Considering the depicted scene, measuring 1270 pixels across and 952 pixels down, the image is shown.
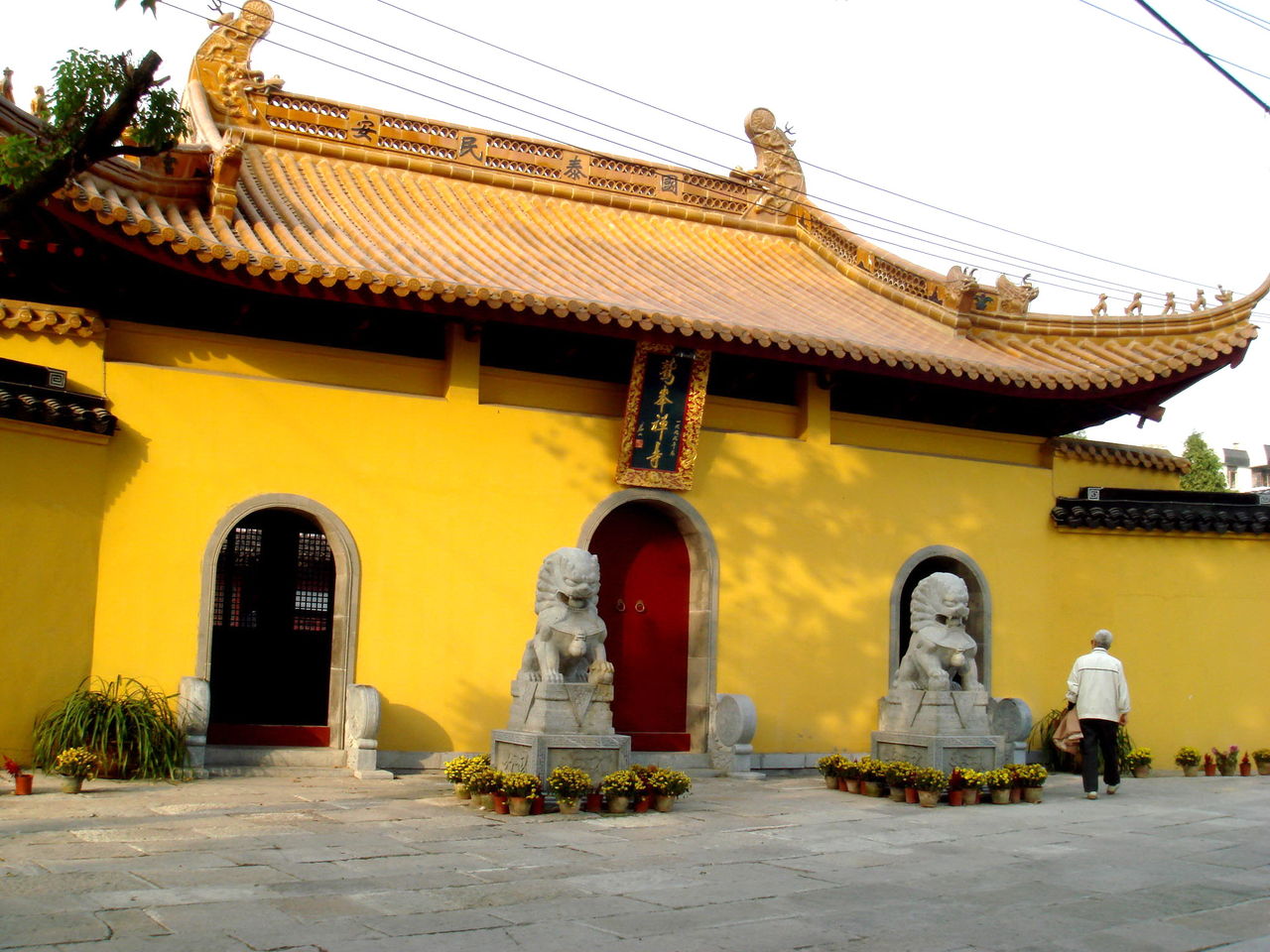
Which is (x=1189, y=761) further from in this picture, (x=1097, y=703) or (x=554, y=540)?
(x=554, y=540)

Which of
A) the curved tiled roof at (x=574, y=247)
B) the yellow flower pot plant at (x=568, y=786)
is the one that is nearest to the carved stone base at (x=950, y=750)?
the yellow flower pot plant at (x=568, y=786)

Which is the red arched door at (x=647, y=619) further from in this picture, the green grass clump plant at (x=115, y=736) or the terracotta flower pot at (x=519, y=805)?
the green grass clump plant at (x=115, y=736)

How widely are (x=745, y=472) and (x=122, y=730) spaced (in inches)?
216

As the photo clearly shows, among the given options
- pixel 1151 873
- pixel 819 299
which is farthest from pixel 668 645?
pixel 1151 873

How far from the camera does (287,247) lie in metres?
10.1

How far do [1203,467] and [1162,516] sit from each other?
79.1 ft

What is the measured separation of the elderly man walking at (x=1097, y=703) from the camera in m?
9.41

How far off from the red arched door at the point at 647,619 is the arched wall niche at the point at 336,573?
219 centimetres

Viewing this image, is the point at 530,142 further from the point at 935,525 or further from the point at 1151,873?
the point at 1151,873

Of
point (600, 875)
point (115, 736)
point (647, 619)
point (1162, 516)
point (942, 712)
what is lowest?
point (600, 875)

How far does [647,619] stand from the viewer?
1123cm

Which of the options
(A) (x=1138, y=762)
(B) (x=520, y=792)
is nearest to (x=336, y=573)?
(B) (x=520, y=792)

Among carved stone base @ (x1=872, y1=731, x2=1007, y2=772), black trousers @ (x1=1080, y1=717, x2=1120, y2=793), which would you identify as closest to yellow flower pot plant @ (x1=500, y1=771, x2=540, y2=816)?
carved stone base @ (x1=872, y1=731, x2=1007, y2=772)

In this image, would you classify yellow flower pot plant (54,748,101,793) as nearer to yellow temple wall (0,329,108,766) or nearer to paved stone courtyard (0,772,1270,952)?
paved stone courtyard (0,772,1270,952)
